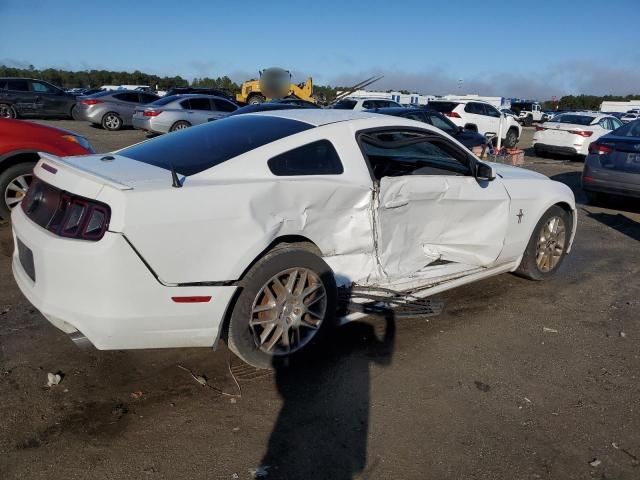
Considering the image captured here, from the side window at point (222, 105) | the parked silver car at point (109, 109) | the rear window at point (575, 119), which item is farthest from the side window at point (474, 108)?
the parked silver car at point (109, 109)

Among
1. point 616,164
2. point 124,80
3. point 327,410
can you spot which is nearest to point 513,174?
point 327,410

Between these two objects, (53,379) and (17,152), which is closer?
(53,379)

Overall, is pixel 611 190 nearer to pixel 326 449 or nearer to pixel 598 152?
pixel 598 152

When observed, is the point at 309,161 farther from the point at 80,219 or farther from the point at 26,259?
the point at 26,259

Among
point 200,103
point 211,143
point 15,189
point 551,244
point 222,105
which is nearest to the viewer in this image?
point 211,143

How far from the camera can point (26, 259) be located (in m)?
3.04

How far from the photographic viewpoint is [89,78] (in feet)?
319

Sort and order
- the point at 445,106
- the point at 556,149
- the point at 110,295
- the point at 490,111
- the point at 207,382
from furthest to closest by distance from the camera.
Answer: the point at 490,111 < the point at 445,106 < the point at 556,149 < the point at 207,382 < the point at 110,295

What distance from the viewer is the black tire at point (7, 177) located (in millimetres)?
5895

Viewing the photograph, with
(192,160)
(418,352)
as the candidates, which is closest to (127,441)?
(192,160)

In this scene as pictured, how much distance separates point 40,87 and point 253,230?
871 inches

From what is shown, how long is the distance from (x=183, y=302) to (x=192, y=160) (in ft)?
3.22

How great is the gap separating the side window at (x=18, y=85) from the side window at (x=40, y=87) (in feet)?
0.84

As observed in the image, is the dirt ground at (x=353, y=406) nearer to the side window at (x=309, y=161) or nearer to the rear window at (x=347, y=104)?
the side window at (x=309, y=161)
